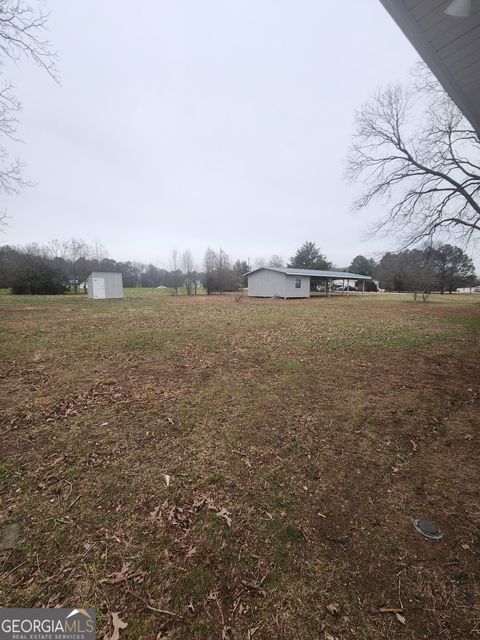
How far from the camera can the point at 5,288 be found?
34312mm

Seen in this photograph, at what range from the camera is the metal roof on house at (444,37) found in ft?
8.29

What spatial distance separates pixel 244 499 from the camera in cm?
245

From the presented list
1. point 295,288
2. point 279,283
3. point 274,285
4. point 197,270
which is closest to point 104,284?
point 274,285

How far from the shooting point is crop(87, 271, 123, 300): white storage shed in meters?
23.1

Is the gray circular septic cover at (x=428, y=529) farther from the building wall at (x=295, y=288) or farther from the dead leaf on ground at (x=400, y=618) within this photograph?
the building wall at (x=295, y=288)

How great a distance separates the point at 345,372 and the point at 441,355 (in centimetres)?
301

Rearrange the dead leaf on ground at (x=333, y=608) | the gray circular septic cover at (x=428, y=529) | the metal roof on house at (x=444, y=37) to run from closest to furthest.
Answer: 1. the dead leaf on ground at (x=333, y=608)
2. the gray circular septic cover at (x=428, y=529)
3. the metal roof on house at (x=444, y=37)

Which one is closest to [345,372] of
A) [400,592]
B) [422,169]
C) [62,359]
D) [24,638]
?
[400,592]

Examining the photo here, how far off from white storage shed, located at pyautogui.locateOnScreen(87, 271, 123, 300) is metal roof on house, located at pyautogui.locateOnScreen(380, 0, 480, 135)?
24.7 meters

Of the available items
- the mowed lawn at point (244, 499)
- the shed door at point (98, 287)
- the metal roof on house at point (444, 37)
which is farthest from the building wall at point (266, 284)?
the metal roof on house at point (444, 37)

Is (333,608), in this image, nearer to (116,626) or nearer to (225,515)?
(225,515)

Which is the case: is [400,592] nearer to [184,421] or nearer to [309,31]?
[184,421]

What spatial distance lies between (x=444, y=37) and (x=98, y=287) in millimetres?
25174

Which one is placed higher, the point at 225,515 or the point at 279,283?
the point at 279,283
